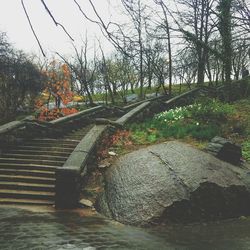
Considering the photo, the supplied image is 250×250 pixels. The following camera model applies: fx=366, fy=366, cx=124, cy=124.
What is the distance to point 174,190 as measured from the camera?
25.9ft

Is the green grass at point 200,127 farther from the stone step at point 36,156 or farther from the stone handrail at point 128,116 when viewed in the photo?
the stone step at point 36,156

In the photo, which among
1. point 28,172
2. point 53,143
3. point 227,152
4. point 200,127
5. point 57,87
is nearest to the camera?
point 227,152

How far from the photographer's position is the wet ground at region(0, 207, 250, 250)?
5285 mm

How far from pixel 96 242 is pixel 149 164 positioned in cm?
402

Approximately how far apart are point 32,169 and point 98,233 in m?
5.34

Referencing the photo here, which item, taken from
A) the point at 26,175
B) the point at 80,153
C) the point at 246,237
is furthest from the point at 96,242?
the point at 26,175

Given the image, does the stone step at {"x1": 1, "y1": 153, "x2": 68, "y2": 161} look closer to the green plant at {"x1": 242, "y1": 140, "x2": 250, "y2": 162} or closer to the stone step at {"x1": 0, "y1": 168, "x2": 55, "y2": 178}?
the stone step at {"x1": 0, "y1": 168, "x2": 55, "y2": 178}

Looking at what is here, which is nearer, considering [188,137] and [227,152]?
[227,152]

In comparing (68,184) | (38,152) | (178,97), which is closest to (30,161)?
(38,152)

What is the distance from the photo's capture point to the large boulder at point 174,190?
7.56 m

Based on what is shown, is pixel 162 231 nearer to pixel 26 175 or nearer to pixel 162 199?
pixel 162 199

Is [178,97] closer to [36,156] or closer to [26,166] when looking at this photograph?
[36,156]

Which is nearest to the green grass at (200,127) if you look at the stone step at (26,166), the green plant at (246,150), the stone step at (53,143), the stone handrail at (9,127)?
the green plant at (246,150)

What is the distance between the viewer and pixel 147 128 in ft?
49.6
